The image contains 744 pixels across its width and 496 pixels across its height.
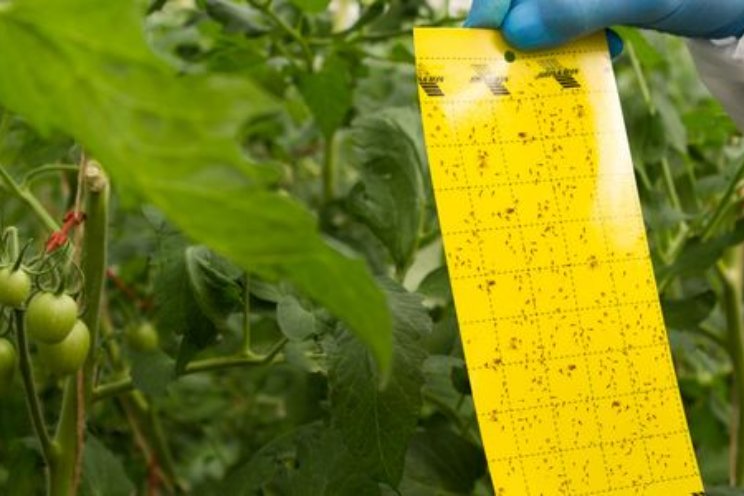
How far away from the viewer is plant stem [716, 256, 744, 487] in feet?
3.65

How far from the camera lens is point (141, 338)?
103cm

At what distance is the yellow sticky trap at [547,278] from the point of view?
680 millimetres

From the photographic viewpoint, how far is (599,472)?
69 centimetres

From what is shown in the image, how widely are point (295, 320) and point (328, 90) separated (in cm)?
40

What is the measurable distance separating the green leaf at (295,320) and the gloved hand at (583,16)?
0.24 m

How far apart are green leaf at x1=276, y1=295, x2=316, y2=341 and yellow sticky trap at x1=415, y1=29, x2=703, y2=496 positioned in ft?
0.42

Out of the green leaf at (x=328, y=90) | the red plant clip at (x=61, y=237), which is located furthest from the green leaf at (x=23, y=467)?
the green leaf at (x=328, y=90)

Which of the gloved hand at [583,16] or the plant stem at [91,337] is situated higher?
the gloved hand at [583,16]

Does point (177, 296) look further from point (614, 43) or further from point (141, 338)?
point (614, 43)

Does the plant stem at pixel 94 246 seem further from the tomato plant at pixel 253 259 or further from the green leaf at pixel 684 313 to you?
the green leaf at pixel 684 313

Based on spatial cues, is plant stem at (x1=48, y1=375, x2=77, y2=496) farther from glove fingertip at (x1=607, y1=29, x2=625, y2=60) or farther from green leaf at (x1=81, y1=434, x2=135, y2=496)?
glove fingertip at (x1=607, y1=29, x2=625, y2=60)

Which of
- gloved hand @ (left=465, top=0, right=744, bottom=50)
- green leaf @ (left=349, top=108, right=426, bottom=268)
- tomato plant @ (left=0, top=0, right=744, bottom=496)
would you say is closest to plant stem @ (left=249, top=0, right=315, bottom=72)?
tomato plant @ (left=0, top=0, right=744, bottom=496)

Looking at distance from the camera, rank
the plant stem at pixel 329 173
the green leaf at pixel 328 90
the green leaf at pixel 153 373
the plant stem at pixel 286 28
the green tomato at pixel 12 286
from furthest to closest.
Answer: the plant stem at pixel 329 173 → the green leaf at pixel 328 90 → the plant stem at pixel 286 28 → the green leaf at pixel 153 373 → the green tomato at pixel 12 286

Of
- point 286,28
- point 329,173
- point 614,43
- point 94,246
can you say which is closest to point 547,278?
point 614,43
